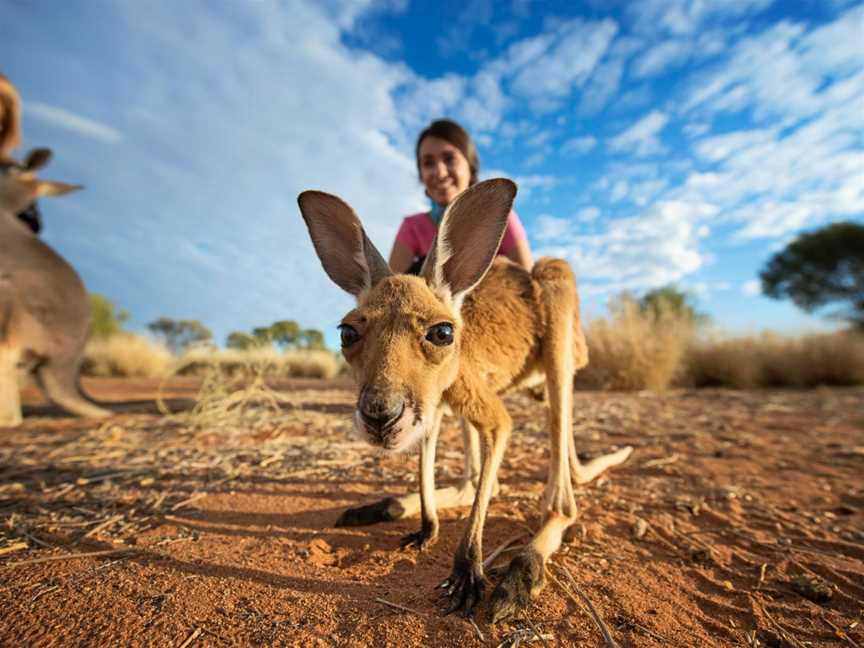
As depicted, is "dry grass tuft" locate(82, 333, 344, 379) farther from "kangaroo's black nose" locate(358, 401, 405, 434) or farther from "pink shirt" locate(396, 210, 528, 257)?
"kangaroo's black nose" locate(358, 401, 405, 434)

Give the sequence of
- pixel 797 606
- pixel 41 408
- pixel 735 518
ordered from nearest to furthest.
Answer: pixel 797 606 → pixel 735 518 → pixel 41 408

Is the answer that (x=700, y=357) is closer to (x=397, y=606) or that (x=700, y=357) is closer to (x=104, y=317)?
(x=397, y=606)

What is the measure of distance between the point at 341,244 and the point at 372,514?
1.46m

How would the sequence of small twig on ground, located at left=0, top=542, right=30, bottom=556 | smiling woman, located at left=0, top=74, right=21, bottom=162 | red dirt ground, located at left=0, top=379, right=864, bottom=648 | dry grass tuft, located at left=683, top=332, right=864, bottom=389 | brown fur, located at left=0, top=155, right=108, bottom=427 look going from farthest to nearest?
1. dry grass tuft, located at left=683, top=332, right=864, bottom=389
2. smiling woman, located at left=0, top=74, right=21, bottom=162
3. brown fur, located at left=0, top=155, right=108, bottom=427
4. small twig on ground, located at left=0, top=542, right=30, bottom=556
5. red dirt ground, located at left=0, top=379, right=864, bottom=648

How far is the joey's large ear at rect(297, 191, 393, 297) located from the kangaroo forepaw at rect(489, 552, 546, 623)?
56.1 inches

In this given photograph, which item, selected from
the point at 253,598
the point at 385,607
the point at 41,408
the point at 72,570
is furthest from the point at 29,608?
the point at 41,408

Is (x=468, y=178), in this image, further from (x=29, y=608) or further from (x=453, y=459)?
(x=29, y=608)

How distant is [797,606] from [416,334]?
6.25ft

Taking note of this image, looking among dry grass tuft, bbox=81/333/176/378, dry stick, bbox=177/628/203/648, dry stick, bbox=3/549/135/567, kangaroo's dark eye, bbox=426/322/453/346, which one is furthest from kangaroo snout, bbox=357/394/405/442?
dry grass tuft, bbox=81/333/176/378

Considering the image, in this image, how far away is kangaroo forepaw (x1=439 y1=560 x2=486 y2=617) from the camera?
5.18ft

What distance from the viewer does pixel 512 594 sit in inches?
63.2

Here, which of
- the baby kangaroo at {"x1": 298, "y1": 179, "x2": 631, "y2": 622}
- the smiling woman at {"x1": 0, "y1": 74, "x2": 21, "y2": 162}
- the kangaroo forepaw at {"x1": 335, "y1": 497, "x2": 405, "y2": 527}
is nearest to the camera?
the baby kangaroo at {"x1": 298, "y1": 179, "x2": 631, "y2": 622}

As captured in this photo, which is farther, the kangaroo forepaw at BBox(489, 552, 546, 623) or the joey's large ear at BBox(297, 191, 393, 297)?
the joey's large ear at BBox(297, 191, 393, 297)

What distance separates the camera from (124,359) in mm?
13266
